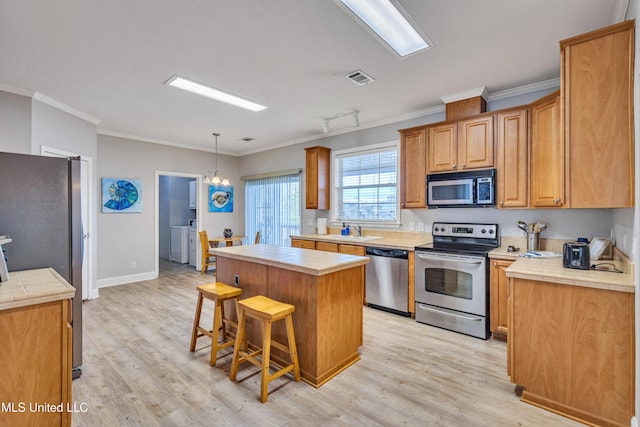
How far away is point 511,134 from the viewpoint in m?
3.12

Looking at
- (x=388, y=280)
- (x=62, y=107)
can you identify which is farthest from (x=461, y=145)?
(x=62, y=107)

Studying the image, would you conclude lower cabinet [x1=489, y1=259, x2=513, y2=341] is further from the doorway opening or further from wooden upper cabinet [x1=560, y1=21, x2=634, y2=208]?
the doorway opening

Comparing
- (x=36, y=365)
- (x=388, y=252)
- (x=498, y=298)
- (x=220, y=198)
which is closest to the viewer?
(x=36, y=365)

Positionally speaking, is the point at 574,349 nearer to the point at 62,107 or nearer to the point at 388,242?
the point at 388,242

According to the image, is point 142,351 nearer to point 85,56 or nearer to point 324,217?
point 85,56

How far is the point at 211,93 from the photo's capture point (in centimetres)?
349

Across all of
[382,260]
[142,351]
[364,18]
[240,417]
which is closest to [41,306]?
→ [240,417]

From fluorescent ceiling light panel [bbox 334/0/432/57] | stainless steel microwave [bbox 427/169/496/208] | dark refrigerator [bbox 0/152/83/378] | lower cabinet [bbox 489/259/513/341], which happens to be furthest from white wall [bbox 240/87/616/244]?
dark refrigerator [bbox 0/152/83/378]

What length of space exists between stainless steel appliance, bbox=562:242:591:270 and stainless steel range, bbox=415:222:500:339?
0.89m

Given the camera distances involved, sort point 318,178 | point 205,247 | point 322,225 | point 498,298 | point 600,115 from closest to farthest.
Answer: point 600,115 < point 498,298 < point 318,178 < point 322,225 < point 205,247

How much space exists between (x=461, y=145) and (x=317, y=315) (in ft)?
8.46

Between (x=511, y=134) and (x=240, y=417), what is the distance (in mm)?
3491

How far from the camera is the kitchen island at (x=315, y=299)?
7.45 feet

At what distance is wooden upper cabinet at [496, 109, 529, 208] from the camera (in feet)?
10.0
